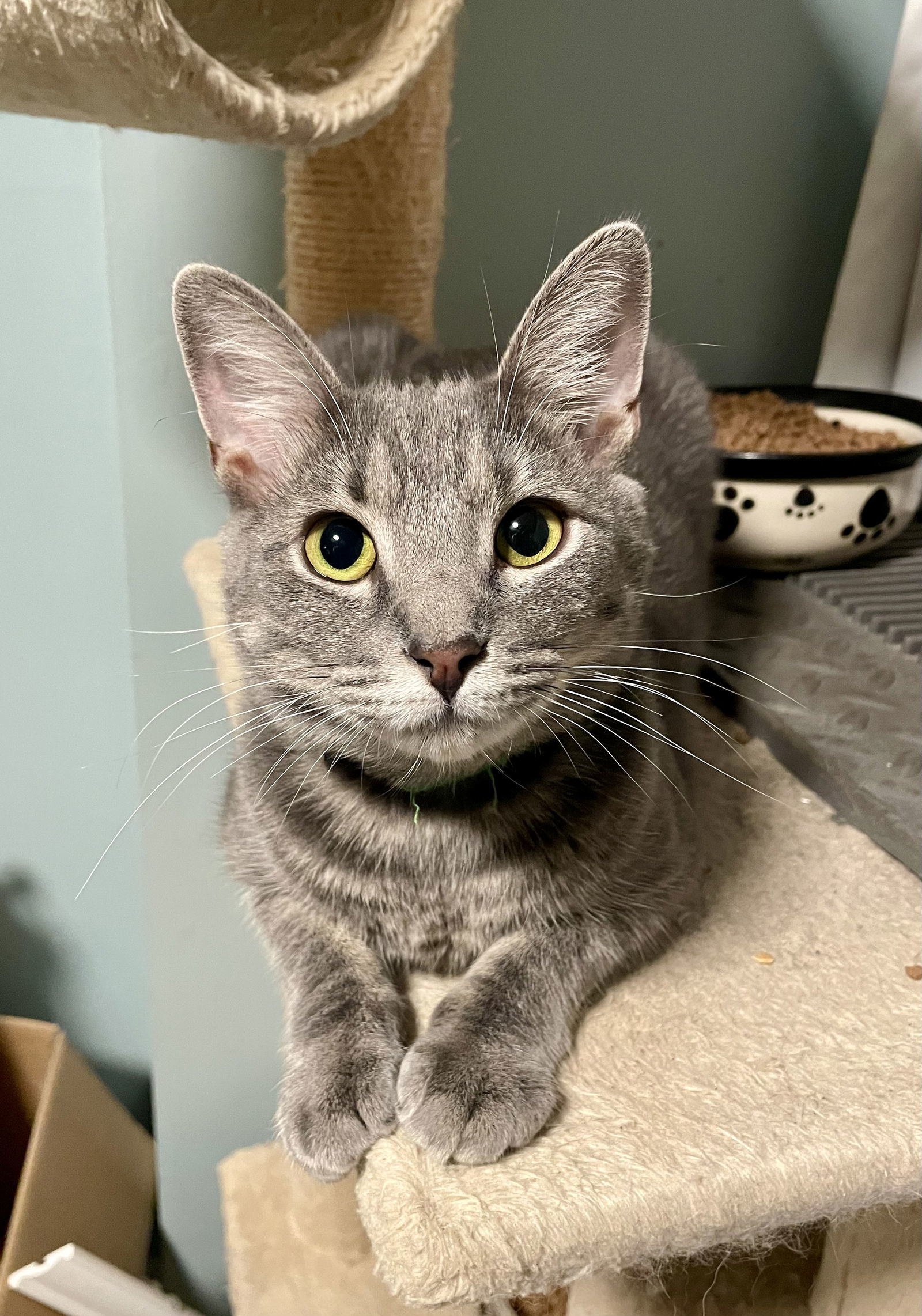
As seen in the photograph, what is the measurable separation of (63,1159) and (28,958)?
0.35 m

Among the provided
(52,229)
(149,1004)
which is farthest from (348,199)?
(149,1004)

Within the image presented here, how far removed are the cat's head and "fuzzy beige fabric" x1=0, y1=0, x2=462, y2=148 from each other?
20cm

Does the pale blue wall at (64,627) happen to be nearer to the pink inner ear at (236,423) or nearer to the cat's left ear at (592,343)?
the pink inner ear at (236,423)

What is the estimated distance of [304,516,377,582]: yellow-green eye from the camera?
2.23 ft

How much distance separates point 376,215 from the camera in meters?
1.13

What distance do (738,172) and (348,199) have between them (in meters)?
0.67

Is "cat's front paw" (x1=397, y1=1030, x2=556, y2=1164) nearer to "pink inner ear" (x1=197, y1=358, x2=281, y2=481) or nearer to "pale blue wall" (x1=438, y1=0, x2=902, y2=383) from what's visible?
"pink inner ear" (x1=197, y1=358, x2=281, y2=481)

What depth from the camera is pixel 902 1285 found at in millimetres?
786

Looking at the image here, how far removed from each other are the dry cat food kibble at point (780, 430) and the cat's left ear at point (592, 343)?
1.84 ft

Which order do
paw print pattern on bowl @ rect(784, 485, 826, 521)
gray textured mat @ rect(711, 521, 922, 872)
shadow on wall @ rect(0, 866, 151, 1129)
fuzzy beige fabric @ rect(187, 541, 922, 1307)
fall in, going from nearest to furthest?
1. fuzzy beige fabric @ rect(187, 541, 922, 1307)
2. gray textured mat @ rect(711, 521, 922, 872)
3. paw print pattern on bowl @ rect(784, 485, 826, 521)
4. shadow on wall @ rect(0, 866, 151, 1129)

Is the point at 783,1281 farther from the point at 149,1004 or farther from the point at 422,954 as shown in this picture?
the point at 149,1004

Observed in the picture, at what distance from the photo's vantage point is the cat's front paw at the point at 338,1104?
25.2 inches

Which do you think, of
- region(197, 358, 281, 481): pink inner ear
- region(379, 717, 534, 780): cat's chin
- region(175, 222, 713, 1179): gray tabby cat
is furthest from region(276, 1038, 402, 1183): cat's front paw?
region(197, 358, 281, 481): pink inner ear

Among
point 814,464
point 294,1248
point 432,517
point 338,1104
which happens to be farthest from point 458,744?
point 294,1248
